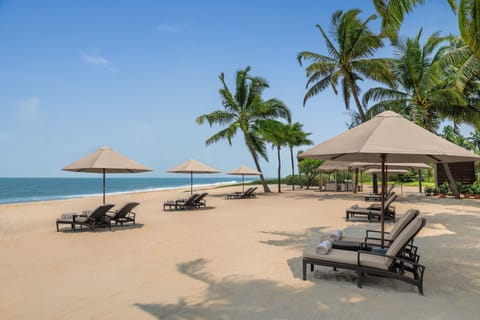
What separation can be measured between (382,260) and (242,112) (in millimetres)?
20568

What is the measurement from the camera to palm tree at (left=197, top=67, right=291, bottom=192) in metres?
23.8

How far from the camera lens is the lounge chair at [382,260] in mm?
4098

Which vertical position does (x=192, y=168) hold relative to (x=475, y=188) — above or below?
above

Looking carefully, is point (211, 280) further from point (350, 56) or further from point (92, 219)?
point (350, 56)

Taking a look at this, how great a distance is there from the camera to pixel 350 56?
1889cm

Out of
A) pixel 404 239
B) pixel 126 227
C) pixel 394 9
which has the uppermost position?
pixel 394 9

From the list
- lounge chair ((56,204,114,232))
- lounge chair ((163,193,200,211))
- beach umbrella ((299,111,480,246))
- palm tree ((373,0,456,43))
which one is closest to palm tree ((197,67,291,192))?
lounge chair ((163,193,200,211))

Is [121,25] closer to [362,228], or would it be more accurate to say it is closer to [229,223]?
[229,223]

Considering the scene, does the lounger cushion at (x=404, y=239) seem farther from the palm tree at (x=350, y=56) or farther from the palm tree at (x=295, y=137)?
the palm tree at (x=295, y=137)

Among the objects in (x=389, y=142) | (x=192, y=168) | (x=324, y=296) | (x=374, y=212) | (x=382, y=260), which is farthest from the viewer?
(x=192, y=168)

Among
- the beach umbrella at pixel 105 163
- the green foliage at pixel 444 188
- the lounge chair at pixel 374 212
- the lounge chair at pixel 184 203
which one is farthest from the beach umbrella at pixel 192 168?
the green foliage at pixel 444 188

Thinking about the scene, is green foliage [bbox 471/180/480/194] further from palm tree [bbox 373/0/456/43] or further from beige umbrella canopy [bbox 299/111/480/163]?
beige umbrella canopy [bbox 299/111/480/163]

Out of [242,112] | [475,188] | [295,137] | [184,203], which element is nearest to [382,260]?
[184,203]

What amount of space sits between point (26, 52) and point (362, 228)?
13053 millimetres
